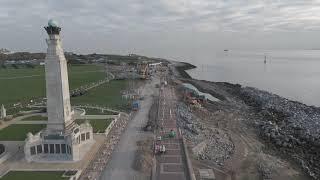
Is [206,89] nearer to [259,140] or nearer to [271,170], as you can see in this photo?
[259,140]

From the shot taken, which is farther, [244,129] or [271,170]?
[244,129]

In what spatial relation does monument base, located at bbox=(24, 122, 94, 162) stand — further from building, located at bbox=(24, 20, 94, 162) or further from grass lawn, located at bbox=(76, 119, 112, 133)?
grass lawn, located at bbox=(76, 119, 112, 133)

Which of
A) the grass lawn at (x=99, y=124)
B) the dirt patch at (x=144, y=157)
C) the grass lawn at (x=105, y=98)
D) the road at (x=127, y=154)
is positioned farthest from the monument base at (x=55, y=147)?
the grass lawn at (x=105, y=98)

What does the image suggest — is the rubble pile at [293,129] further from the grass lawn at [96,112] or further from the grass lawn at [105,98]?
the grass lawn at [105,98]

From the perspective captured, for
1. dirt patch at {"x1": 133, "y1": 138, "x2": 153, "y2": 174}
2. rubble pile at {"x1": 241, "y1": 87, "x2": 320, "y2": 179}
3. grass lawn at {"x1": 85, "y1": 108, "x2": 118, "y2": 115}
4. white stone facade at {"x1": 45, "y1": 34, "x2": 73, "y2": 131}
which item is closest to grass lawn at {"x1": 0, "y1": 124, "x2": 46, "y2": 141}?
white stone facade at {"x1": 45, "y1": 34, "x2": 73, "y2": 131}

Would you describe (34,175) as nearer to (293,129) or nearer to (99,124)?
(99,124)

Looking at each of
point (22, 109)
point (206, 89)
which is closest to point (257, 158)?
point (22, 109)
